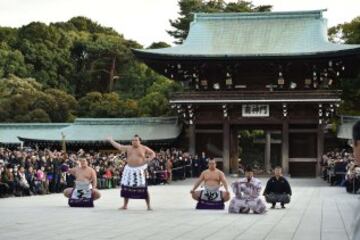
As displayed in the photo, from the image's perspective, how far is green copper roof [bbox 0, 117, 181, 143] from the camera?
124 ft

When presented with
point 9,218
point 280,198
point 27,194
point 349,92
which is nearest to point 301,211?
point 280,198

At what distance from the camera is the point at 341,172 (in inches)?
1033

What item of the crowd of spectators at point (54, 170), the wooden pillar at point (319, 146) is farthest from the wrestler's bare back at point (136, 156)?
the wooden pillar at point (319, 146)

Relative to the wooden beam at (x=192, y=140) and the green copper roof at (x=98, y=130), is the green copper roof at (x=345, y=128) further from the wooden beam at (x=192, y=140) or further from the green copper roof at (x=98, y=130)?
the green copper roof at (x=98, y=130)

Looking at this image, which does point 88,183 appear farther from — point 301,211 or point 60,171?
point 60,171

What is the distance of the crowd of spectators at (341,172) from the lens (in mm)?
21812

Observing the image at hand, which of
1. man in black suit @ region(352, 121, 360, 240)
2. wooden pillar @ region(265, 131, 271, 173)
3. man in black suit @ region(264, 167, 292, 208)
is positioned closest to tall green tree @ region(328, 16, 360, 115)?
wooden pillar @ region(265, 131, 271, 173)

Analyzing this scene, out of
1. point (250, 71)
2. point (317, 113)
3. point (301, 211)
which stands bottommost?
point (301, 211)

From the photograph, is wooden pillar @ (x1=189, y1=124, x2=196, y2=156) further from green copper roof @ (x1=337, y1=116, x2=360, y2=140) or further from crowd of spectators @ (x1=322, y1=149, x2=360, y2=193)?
green copper roof @ (x1=337, y1=116, x2=360, y2=140)

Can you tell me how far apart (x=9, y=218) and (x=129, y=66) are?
5360 centimetres

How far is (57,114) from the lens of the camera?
50.8 meters

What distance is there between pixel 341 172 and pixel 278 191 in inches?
465

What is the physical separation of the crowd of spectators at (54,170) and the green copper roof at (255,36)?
633 centimetres

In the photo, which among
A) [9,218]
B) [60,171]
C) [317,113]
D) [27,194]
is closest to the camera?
[9,218]
